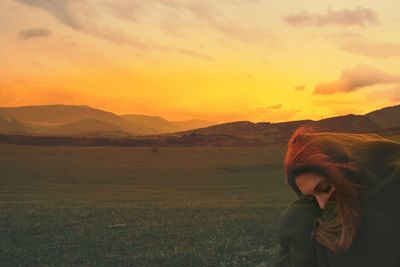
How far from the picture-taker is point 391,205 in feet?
13.2

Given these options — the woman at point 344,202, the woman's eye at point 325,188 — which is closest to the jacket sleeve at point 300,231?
the woman at point 344,202

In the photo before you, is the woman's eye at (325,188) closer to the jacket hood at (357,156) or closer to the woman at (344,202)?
the woman at (344,202)

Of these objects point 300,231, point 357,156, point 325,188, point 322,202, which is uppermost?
point 357,156

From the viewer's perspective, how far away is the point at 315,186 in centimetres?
423

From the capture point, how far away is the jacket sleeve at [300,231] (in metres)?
4.25

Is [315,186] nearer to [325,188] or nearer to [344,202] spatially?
[325,188]

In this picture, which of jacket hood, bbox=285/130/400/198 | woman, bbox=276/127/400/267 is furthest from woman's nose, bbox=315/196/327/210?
jacket hood, bbox=285/130/400/198

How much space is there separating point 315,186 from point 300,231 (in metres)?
0.39

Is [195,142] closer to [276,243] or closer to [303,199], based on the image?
[276,243]

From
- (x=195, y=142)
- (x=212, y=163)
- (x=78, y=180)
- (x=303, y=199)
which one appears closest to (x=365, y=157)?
(x=303, y=199)

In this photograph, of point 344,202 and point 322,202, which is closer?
point 344,202

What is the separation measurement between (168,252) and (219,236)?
9.91ft

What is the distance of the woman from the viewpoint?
3984mm

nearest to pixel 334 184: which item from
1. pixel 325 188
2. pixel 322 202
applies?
pixel 325 188
